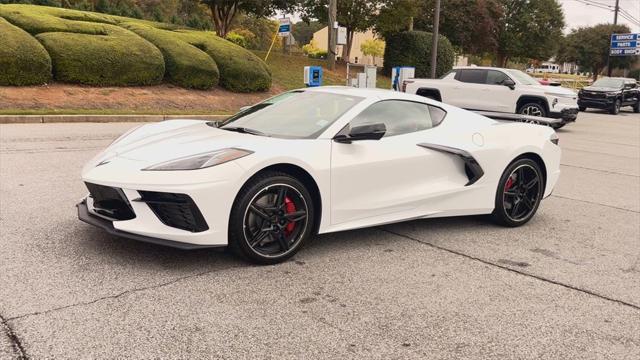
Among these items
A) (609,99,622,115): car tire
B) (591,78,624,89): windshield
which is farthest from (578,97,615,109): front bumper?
(591,78,624,89): windshield

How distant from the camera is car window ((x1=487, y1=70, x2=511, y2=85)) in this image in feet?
55.7

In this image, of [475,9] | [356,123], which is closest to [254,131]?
[356,123]

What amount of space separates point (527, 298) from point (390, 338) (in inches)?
48.4

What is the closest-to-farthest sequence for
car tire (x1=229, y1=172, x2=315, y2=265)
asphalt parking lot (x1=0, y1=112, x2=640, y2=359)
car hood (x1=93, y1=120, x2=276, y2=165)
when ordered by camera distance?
asphalt parking lot (x1=0, y1=112, x2=640, y2=359), car tire (x1=229, y1=172, x2=315, y2=265), car hood (x1=93, y1=120, x2=276, y2=165)

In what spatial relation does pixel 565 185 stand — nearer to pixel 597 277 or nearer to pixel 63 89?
pixel 597 277

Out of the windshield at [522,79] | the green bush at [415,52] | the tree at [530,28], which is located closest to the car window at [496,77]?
the windshield at [522,79]

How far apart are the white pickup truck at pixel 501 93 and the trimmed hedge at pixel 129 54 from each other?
20.7ft

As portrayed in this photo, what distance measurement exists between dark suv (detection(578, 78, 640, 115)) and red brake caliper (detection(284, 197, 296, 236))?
26.1 meters

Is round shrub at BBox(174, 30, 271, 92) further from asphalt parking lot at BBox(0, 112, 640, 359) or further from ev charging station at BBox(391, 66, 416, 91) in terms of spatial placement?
asphalt parking lot at BBox(0, 112, 640, 359)

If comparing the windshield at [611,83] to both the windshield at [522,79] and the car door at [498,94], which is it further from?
the car door at [498,94]

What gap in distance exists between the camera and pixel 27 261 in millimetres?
3986

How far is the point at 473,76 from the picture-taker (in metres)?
17.5

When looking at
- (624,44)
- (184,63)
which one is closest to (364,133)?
(184,63)

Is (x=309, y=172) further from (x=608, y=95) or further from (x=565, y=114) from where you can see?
(x=608, y=95)
